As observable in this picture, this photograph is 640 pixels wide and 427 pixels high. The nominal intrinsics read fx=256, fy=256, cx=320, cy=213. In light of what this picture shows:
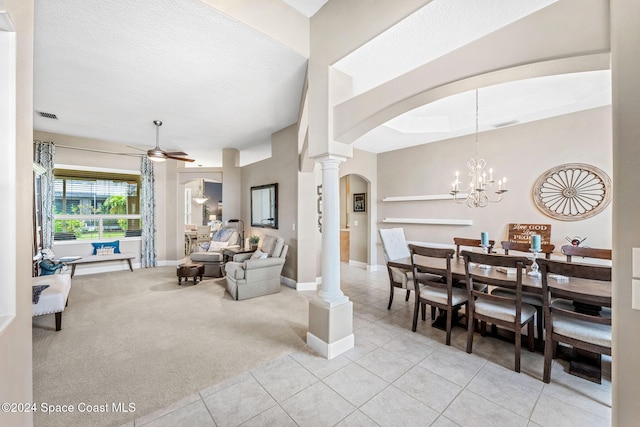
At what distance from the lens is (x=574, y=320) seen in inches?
83.6

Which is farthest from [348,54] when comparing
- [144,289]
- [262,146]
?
[144,289]

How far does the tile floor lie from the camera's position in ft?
5.80

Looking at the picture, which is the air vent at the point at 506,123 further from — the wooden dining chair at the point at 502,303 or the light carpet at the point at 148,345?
the light carpet at the point at 148,345

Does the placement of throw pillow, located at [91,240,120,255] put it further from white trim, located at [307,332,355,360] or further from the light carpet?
white trim, located at [307,332,355,360]

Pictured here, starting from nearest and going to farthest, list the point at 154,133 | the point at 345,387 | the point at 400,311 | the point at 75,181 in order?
the point at 345,387, the point at 400,311, the point at 154,133, the point at 75,181

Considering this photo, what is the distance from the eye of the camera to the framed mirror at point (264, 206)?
5496 mm

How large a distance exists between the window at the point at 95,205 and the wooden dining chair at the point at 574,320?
314 inches

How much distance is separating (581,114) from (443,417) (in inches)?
178

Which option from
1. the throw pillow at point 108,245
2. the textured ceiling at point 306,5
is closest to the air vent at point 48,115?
the throw pillow at point 108,245

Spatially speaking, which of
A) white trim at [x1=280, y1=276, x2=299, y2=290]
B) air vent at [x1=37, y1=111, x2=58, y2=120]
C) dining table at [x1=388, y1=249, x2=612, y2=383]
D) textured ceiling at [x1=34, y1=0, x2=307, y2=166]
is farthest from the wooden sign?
air vent at [x1=37, y1=111, x2=58, y2=120]

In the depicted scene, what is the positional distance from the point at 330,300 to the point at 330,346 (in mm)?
423

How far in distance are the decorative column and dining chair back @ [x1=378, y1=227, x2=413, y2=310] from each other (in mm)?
1235

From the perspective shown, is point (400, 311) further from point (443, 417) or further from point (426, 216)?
point (426, 216)

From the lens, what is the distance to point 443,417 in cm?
178
